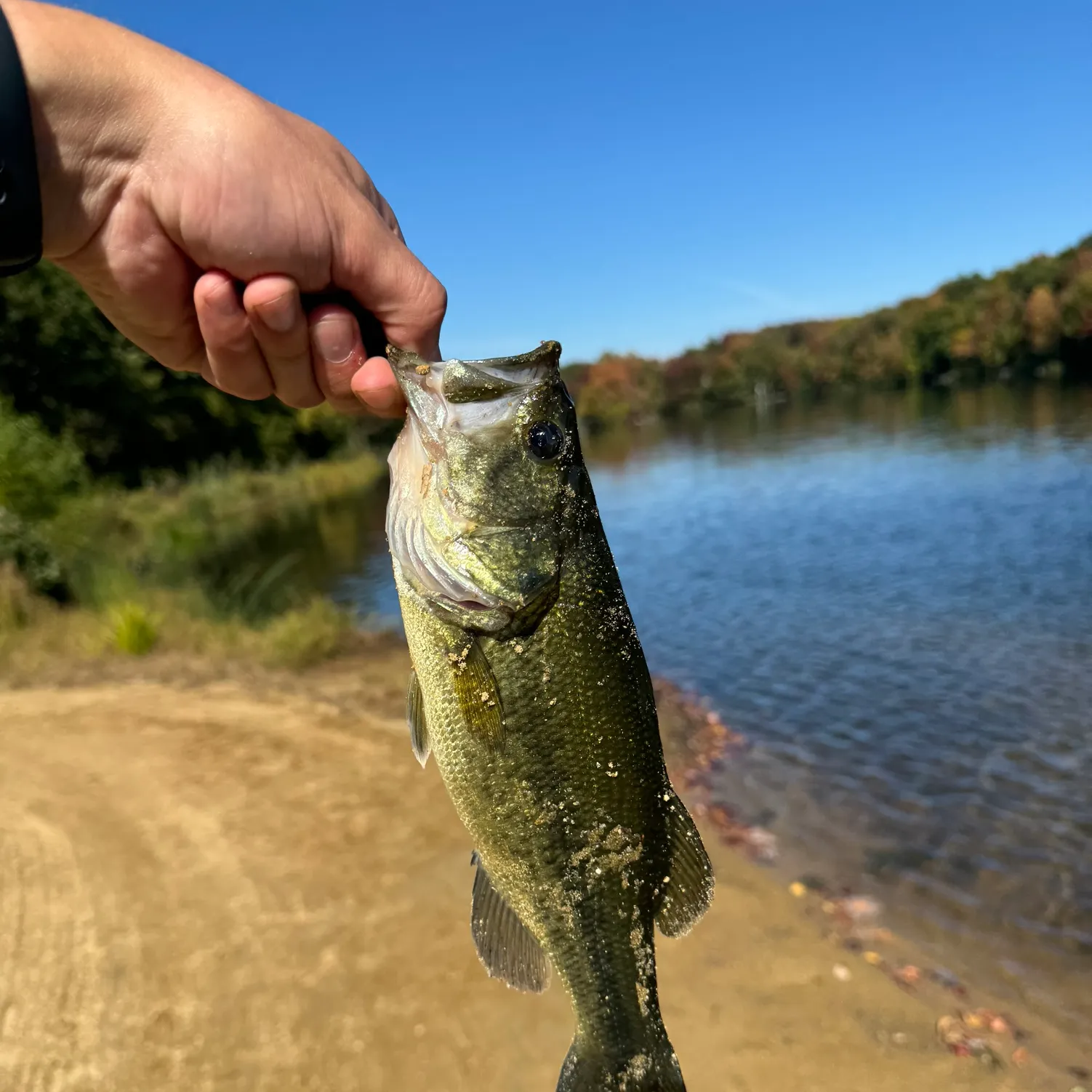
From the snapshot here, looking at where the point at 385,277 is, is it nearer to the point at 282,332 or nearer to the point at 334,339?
the point at 334,339

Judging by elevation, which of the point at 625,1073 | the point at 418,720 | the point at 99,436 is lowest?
the point at 625,1073

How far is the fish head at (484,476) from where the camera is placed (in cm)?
245

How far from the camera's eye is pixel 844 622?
14266 millimetres

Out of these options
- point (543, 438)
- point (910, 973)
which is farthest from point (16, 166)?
point (910, 973)

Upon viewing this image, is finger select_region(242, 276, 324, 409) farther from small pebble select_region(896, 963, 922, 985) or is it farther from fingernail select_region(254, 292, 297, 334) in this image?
small pebble select_region(896, 963, 922, 985)

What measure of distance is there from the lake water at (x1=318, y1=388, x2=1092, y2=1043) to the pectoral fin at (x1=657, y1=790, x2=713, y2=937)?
189 inches

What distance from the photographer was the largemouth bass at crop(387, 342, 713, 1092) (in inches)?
94.5

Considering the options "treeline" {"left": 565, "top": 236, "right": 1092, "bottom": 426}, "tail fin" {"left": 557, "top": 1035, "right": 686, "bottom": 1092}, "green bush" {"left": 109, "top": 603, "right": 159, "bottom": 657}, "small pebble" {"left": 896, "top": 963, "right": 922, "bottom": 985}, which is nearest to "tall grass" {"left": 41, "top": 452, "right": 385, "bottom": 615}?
"green bush" {"left": 109, "top": 603, "right": 159, "bottom": 657}

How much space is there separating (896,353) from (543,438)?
4461 inches

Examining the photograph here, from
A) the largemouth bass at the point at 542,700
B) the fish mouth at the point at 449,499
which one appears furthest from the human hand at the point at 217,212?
the largemouth bass at the point at 542,700

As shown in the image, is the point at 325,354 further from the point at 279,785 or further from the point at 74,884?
the point at 279,785

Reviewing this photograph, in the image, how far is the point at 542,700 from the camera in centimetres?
239

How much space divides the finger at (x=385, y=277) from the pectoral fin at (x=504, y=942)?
172cm

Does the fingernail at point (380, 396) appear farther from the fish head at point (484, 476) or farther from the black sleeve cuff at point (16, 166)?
the black sleeve cuff at point (16, 166)
